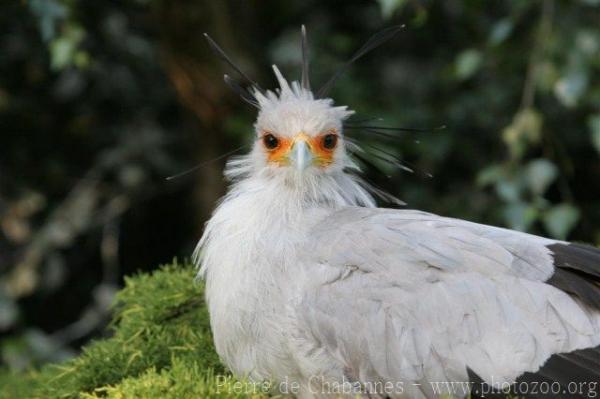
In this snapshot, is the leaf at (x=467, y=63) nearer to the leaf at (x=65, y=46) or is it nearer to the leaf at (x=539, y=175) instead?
the leaf at (x=539, y=175)

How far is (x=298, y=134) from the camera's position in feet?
9.13

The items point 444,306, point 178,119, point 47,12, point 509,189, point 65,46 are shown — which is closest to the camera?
point 444,306

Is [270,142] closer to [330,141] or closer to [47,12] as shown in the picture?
[330,141]

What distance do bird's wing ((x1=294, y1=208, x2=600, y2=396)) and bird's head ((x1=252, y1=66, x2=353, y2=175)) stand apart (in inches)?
13.8

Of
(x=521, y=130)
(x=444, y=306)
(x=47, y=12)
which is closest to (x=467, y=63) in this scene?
(x=521, y=130)

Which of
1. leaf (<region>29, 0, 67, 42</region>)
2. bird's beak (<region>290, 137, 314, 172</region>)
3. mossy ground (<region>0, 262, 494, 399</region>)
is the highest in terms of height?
leaf (<region>29, 0, 67, 42</region>)

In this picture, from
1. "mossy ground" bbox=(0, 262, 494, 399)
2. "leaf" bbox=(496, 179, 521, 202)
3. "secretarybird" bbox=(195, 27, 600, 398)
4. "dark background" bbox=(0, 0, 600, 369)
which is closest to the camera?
"mossy ground" bbox=(0, 262, 494, 399)

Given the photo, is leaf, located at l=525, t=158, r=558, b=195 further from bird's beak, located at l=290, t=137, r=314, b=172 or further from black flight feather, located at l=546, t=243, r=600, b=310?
bird's beak, located at l=290, t=137, r=314, b=172

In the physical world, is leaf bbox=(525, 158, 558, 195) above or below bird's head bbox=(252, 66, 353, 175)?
below

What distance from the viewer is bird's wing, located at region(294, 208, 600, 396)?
7.53 ft

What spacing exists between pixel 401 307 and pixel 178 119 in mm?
3235

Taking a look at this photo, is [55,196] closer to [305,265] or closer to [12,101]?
[12,101]

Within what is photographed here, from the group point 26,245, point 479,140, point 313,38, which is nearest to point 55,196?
point 26,245

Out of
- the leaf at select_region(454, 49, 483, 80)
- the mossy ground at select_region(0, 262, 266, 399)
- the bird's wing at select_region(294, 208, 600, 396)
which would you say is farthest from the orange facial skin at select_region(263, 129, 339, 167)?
the leaf at select_region(454, 49, 483, 80)
